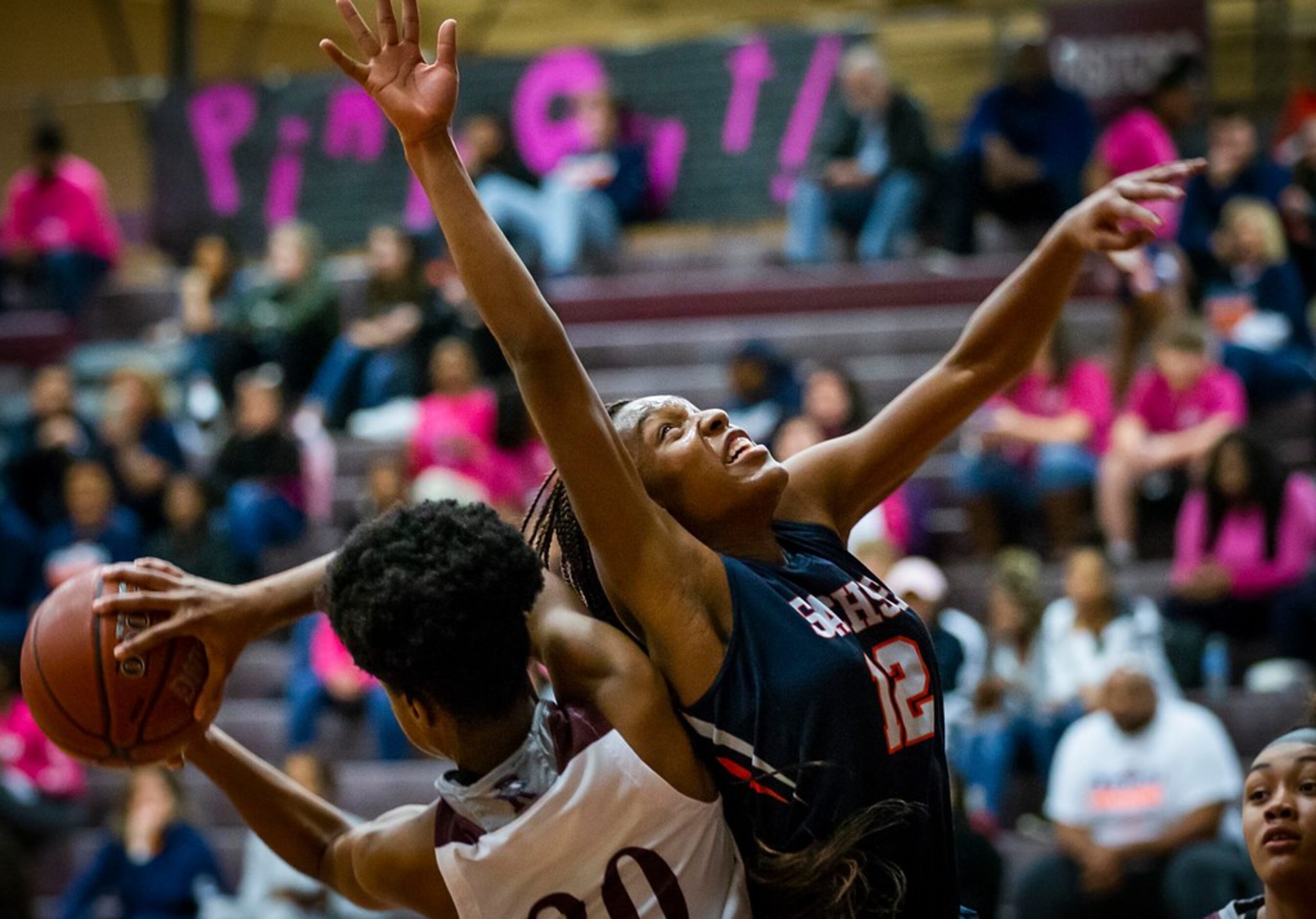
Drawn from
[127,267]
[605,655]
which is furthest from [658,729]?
[127,267]

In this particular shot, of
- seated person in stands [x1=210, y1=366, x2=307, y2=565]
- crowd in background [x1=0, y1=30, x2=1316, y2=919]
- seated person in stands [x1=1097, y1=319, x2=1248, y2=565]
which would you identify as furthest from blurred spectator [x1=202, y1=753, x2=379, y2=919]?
seated person in stands [x1=1097, y1=319, x2=1248, y2=565]

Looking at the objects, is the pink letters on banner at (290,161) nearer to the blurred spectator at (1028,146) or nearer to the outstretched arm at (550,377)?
the blurred spectator at (1028,146)

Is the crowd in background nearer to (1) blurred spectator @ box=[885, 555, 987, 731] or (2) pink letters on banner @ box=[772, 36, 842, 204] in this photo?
(1) blurred spectator @ box=[885, 555, 987, 731]

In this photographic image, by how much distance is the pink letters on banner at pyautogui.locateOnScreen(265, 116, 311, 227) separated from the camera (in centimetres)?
1227

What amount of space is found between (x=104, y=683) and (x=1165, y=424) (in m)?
5.90

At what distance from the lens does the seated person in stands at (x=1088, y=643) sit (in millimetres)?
6770

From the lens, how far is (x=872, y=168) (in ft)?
34.0

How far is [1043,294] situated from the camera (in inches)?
139

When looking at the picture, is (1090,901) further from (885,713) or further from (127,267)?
(127,267)

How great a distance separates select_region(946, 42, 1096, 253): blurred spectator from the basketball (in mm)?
7571

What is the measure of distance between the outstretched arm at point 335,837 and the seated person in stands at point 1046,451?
203 inches

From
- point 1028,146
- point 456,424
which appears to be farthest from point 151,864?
point 1028,146

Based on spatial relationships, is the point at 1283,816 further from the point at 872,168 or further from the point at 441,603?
the point at 872,168

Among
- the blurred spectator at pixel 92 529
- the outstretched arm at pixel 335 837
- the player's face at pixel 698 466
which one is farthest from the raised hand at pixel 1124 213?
the blurred spectator at pixel 92 529
